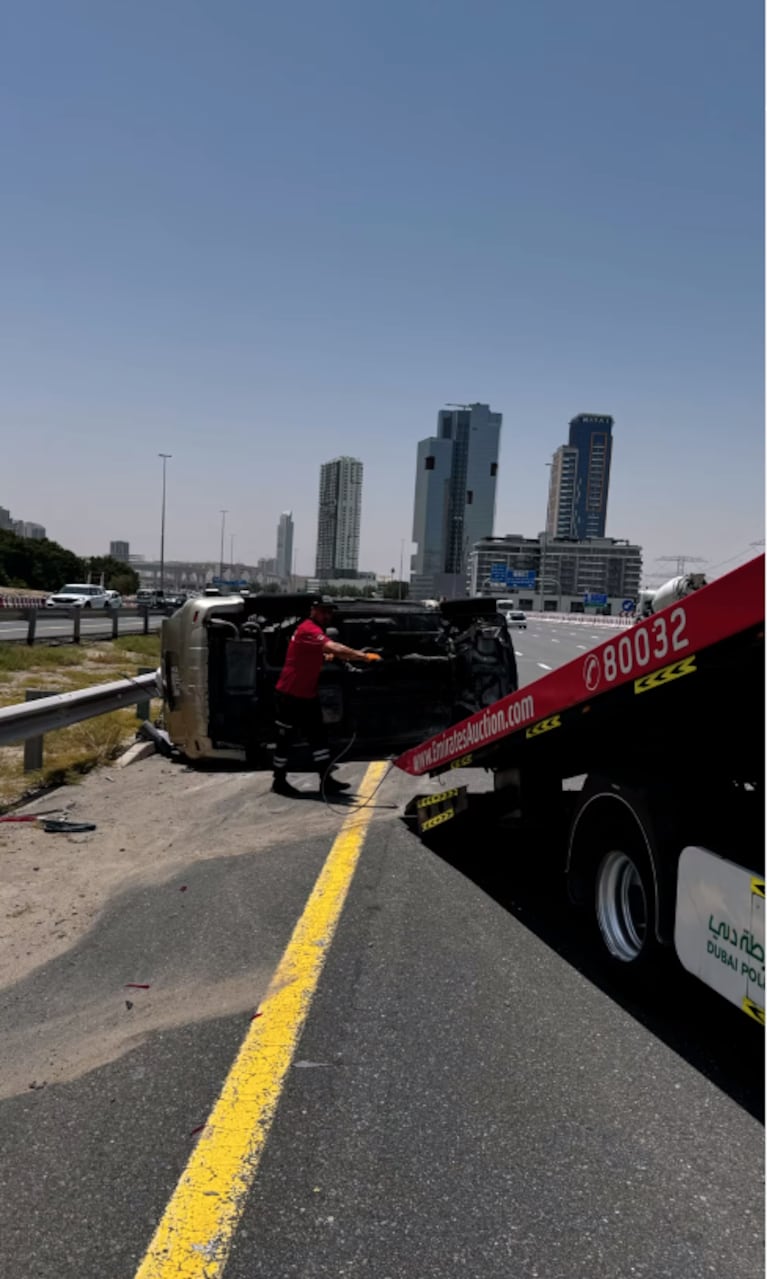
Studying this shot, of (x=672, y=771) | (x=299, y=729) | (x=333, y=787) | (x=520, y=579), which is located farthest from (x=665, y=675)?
(x=520, y=579)

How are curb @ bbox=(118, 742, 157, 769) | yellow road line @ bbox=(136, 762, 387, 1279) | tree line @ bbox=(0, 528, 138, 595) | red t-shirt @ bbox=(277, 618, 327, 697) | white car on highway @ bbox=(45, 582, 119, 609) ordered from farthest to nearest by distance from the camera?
1. tree line @ bbox=(0, 528, 138, 595)
2. white car on highway @ bbox=(45, 582, 119, 609)
3. curb @ bbox=(118, 742, 157, 769)
4. red t-shirt @ bbox=(277, 618, 327, 697)
5. yellow road line @ bbox=(136, 762, 387, 1279)

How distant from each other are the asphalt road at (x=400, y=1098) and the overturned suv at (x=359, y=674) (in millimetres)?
2894

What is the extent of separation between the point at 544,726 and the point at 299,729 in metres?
3.80

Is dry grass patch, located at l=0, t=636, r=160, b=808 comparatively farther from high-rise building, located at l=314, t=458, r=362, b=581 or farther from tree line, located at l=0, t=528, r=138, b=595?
high-rise building, located at l=314, t=458, r=362, b=581

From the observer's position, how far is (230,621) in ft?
25.4

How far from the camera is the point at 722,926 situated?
2.95m

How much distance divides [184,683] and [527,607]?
11964 centimetres

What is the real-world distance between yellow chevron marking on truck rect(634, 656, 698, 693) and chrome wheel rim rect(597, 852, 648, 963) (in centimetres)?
95

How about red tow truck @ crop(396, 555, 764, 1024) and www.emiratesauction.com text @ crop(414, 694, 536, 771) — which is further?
www.emiratesauction.com text @ crop(414, 694, 536, 771)

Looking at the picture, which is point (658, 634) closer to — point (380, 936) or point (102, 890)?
point (380, 936)

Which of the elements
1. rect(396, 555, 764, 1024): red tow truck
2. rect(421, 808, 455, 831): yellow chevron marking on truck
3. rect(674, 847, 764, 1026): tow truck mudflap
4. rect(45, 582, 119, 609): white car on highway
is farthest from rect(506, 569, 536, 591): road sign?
rect(674, 847, 764, 1026): tow truck mudflap

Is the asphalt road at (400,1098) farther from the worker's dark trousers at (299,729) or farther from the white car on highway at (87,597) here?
the white car on highway at (87,597)

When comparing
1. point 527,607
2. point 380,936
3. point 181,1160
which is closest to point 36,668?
point 380,936

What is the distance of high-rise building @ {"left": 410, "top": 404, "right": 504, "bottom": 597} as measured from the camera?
121 metres
